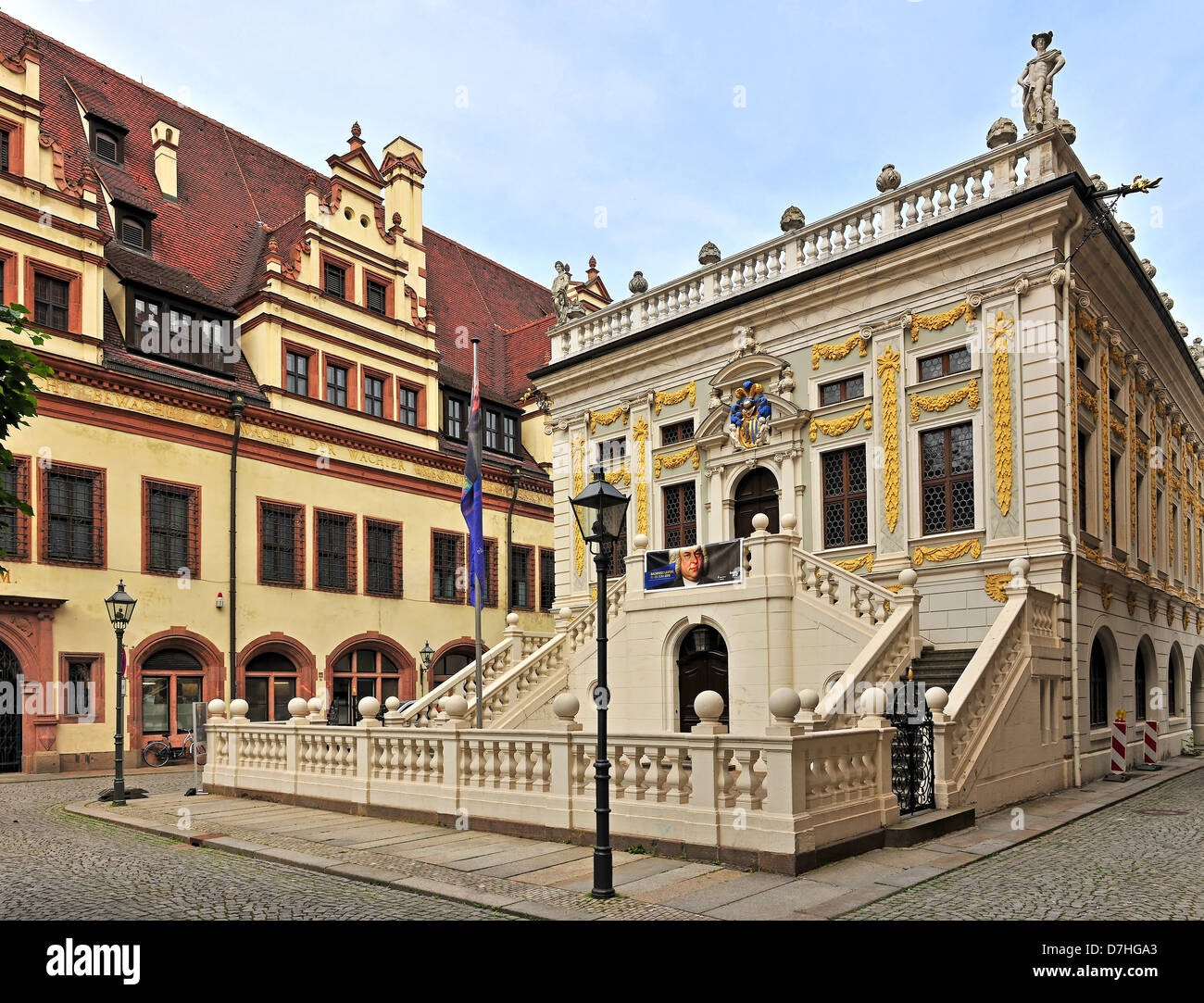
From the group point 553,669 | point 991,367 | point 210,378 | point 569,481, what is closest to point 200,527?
point 210,378

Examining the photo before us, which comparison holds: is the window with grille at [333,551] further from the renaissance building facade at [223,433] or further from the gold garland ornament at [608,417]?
the gold garland ornament at [608,417]

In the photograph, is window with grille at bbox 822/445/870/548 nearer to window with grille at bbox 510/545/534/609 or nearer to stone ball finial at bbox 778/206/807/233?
stone ball finial at bbox 778/206/807/233

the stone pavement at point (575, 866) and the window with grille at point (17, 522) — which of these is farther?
the window with grille at point (17, 522)

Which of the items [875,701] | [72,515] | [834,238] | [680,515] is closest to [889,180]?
[834,238]

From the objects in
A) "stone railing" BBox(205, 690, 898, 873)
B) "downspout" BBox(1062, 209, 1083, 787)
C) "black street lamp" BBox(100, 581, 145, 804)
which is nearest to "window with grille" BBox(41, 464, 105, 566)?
"black street lamp" BBox(100, 581, 145, 804)

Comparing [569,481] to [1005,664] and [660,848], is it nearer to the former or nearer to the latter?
[1005,664]

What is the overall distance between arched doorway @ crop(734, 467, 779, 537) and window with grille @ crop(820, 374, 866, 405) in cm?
201

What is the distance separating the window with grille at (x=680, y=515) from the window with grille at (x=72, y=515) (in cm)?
1390

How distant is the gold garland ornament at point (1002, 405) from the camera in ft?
60.1

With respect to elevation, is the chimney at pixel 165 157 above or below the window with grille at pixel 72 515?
above

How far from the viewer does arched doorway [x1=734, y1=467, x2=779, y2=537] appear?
73.2 feet

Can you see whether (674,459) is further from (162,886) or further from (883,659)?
(162,886)

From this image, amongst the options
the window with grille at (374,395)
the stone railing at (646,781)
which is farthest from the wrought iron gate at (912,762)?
the window with grille at (374,395)

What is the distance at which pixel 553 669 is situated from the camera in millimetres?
21578
